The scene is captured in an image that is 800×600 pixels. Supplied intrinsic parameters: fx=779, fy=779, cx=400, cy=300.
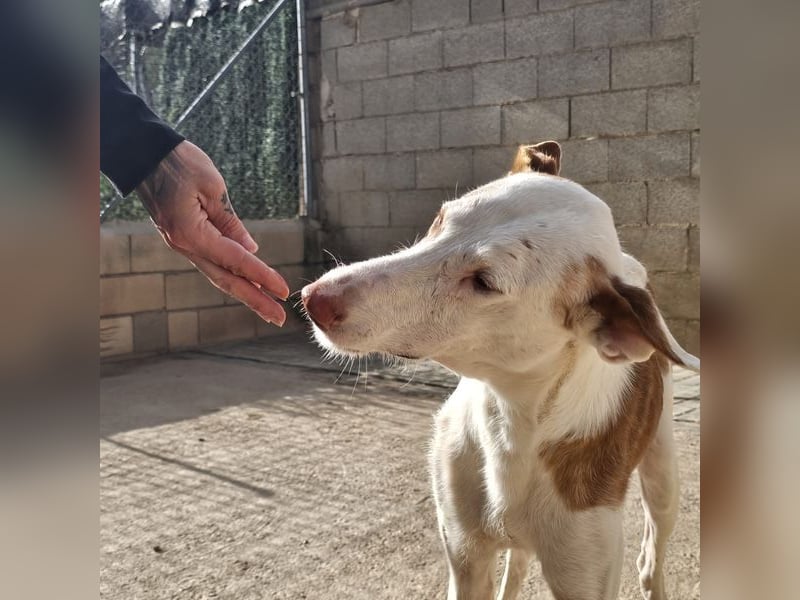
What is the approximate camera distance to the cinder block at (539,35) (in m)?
6.45

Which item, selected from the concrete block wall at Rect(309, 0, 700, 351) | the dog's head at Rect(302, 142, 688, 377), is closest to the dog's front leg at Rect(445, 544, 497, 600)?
the dog's head at Rect(302, 142, 688, 377)

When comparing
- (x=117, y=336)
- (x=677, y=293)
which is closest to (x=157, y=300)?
(x=117, y=336)

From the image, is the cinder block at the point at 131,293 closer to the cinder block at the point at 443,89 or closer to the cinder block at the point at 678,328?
the cinder block at the point at 443,89

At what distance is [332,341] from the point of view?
1608 mm

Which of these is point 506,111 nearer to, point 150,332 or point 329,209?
point 329,209

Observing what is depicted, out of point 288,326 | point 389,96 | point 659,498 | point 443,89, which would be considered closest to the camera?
point 659,498

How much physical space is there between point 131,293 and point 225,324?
101 cm

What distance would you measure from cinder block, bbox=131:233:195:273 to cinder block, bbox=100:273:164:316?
8 cm

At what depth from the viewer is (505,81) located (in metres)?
6.87

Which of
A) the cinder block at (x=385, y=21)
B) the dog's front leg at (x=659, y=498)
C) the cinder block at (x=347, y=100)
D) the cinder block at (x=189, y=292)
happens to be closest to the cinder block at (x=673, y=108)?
the cinder block at (x=385, y=21)
